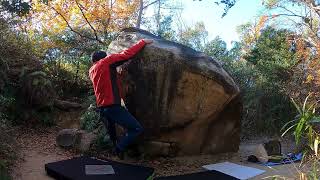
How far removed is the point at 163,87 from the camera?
5.69m

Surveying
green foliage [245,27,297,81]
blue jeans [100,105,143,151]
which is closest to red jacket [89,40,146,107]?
blue jeans [100,105,143,151]

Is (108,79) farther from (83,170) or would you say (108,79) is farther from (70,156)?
(70,156)

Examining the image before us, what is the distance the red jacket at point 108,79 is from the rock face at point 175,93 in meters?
0.40

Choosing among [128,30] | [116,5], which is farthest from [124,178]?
[116,5]

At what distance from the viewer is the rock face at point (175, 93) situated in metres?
5.67

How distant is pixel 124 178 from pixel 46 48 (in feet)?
23.7

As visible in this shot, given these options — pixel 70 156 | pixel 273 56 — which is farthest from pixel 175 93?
pixel 273 56

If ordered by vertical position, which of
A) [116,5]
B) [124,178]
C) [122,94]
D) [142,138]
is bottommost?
[124,178]

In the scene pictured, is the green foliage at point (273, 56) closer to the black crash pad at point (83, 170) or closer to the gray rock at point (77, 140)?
the gray rock at point (77, 140)

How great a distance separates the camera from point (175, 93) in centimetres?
573

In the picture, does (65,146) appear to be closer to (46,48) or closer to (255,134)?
(255,134)

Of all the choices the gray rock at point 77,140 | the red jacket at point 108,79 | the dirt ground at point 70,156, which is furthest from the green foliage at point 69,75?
the red jacket at point 108,79

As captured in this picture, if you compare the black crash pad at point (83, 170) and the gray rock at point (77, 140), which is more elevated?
the gray rock at point (77, 140)

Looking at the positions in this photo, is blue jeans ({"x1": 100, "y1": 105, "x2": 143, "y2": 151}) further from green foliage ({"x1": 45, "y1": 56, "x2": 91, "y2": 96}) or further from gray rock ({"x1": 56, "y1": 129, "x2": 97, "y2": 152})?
green foliage ({"x1": 45, "y1": 56, "x2": 91, "y2": 96})
